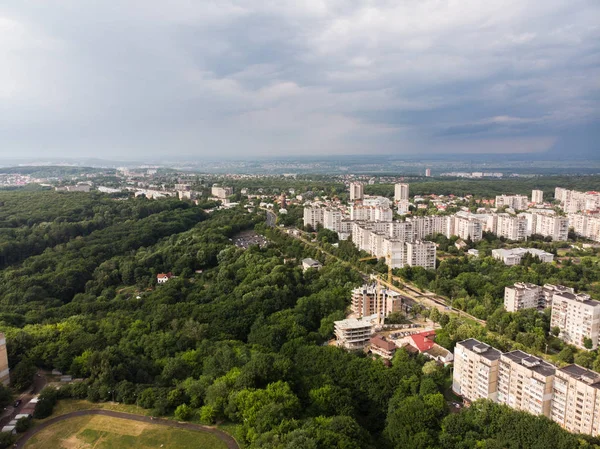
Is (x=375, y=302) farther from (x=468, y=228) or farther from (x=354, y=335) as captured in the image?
(x=468, y=228)

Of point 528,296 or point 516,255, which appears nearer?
point 528,296

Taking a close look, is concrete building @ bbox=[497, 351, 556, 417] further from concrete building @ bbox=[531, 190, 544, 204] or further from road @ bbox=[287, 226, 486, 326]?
concrete building @ bbox=[531, 190, 544, 204]

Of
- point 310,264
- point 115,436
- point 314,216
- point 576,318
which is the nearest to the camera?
point 115,436

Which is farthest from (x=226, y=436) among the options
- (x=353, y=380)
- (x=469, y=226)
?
(x=469, y=226)

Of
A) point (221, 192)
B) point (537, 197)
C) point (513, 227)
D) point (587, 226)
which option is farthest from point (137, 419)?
point (537, 197)

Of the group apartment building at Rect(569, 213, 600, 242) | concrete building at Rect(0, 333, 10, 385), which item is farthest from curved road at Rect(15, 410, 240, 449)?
apartment building at Rect(569, 213, 600, 242)
